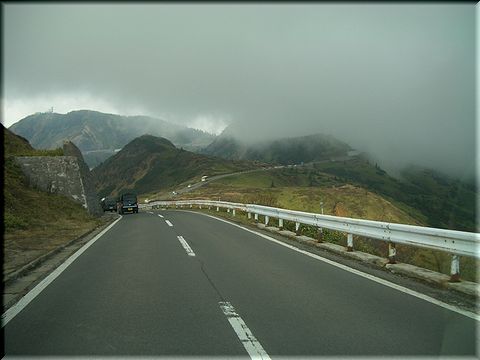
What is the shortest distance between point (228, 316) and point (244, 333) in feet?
2.34

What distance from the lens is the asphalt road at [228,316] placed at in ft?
15.4

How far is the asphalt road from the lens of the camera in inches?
184

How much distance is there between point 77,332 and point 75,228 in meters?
15.0

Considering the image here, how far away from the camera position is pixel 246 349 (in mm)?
4582

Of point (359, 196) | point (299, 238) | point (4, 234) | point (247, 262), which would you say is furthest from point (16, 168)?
point (359, 196)

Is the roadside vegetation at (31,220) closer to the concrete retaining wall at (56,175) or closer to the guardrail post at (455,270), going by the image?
the concrete retaining wall at (56,175)

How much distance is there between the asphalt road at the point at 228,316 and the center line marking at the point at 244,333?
0.02 meters

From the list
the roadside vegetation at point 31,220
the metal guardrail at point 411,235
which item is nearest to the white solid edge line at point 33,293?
the roadside vegetation at point 31,220

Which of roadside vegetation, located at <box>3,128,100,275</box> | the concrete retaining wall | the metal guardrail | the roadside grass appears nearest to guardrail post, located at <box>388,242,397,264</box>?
the metal guardrail

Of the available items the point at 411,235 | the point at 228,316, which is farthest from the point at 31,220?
the point at 411,235

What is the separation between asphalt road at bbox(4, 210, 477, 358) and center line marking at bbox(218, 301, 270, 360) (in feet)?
0.07

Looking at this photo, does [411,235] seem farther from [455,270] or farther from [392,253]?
[455,270]

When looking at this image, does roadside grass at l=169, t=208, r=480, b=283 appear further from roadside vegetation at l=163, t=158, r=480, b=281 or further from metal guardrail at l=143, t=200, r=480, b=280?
metal guardrail at l=143, t=200, r=480, b=280

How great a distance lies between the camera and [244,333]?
16.6ft
